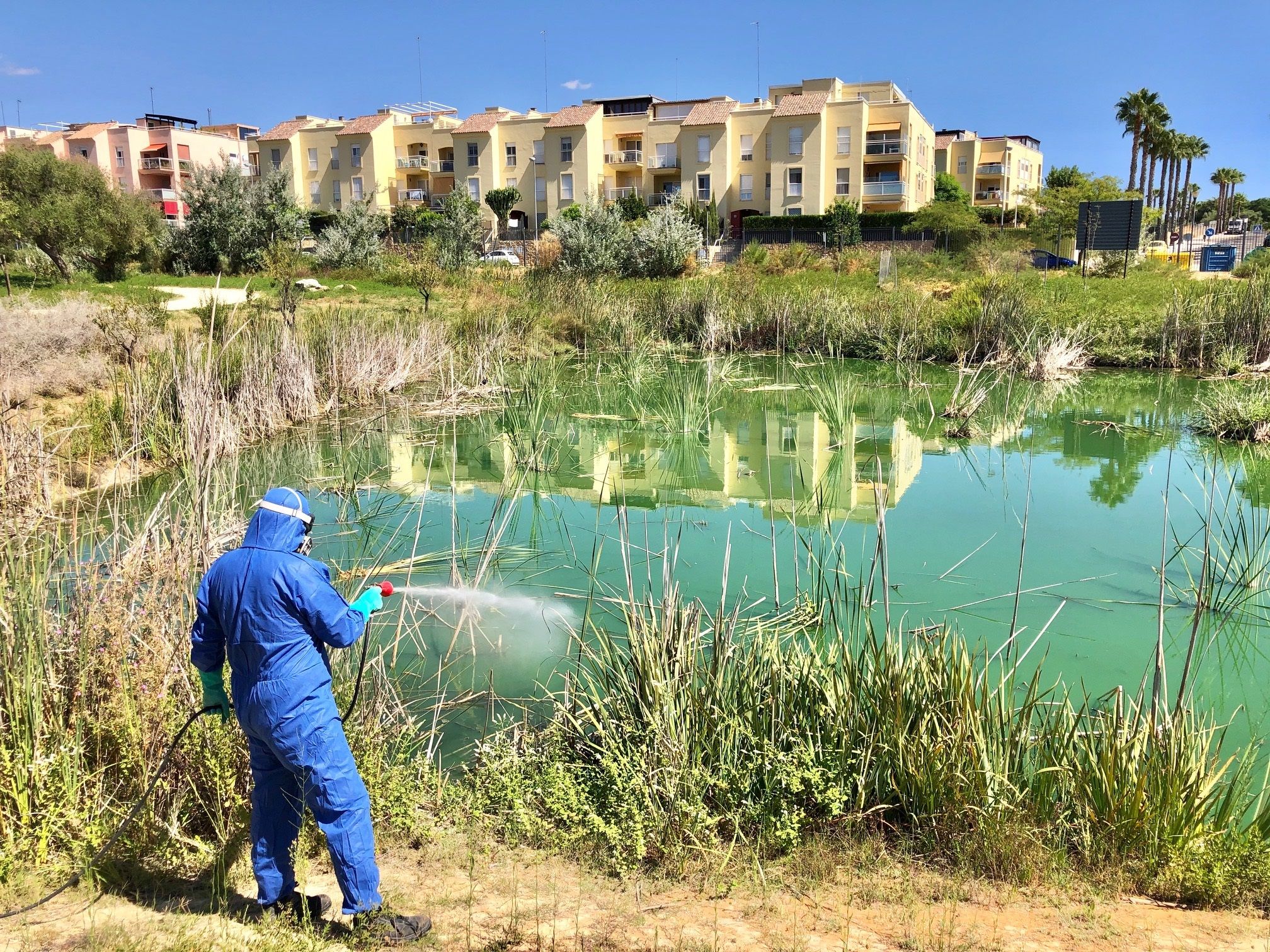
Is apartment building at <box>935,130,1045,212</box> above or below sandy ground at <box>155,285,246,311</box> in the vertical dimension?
above

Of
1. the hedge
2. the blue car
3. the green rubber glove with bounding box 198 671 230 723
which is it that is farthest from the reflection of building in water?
the hedge

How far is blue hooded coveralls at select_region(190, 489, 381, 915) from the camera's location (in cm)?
300

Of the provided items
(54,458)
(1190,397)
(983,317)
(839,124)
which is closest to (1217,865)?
(54,458)

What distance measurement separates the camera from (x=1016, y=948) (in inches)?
119

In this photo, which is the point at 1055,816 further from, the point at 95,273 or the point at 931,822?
the point at 95,273

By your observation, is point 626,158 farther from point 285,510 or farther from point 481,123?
point 285,510

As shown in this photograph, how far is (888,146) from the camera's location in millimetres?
49844

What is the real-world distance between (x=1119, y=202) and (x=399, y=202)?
45.4m

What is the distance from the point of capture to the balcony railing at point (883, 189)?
4932cm

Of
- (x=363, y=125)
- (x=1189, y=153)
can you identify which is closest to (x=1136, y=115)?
(x=1189, y=153)

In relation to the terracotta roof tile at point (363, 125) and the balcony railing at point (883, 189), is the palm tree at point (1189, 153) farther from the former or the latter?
the terracotta roof tile at point (363, 125)

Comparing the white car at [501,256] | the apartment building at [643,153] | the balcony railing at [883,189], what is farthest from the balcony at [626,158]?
the white car at [501,256]

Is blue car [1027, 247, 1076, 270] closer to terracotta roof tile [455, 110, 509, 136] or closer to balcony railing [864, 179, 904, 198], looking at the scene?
balcony railing [864, 179, 904, 198]

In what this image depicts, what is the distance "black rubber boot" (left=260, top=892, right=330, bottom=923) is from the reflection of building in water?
5293 mm
